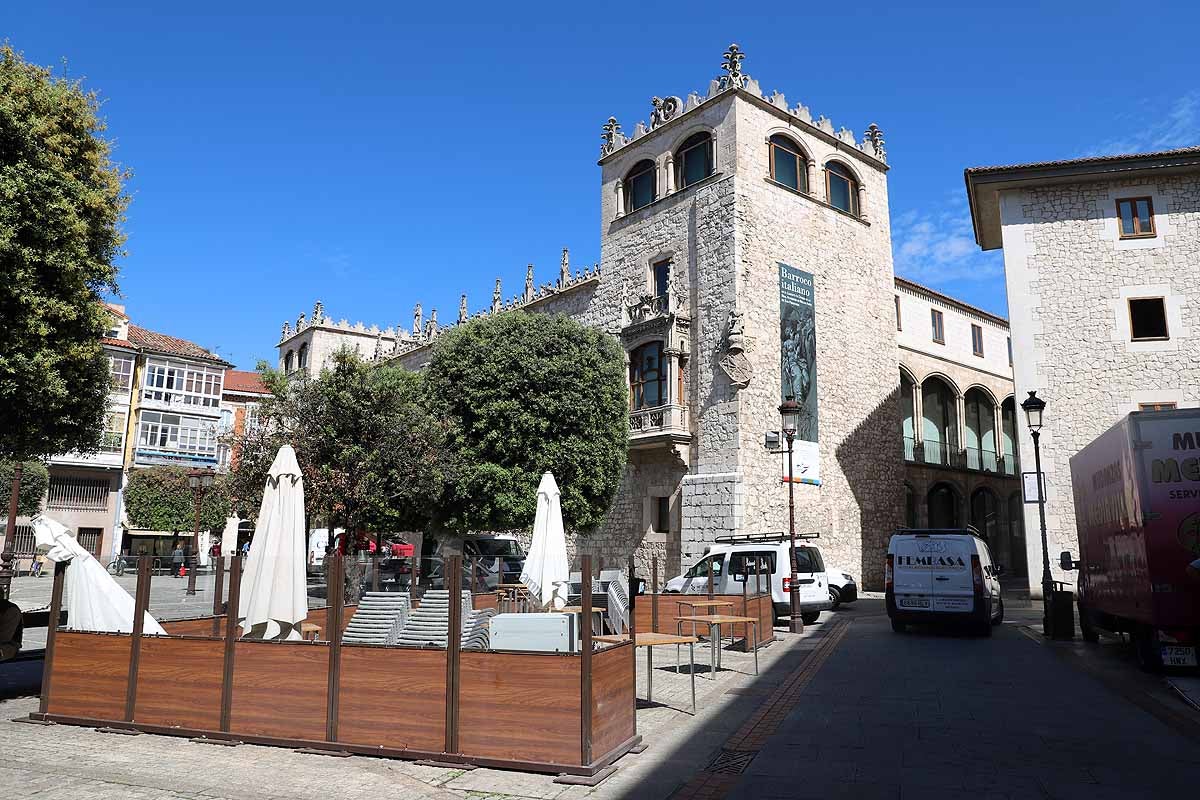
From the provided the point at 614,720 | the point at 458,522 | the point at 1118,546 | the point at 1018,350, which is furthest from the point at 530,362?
the point at 614,720

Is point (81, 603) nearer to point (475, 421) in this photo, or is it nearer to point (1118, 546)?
point (1118, 546)

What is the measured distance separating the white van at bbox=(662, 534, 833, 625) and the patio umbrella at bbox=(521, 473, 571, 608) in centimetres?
514

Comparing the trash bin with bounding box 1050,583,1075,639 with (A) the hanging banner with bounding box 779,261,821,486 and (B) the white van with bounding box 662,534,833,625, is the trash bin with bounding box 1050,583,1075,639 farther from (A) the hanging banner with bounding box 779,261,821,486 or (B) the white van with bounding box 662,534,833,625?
(A) the hanging banner with bounding box 779,261,821,486

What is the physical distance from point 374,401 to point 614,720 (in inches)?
601

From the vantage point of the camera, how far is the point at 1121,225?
72.9 feet

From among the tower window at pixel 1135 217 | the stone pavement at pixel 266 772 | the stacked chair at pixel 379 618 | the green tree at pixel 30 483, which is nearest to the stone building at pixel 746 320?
the tower window at pixel 1135 217

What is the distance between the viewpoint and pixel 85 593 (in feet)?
25.3

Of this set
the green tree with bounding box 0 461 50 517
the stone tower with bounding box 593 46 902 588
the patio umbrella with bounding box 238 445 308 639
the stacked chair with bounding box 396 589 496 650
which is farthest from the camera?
the green tree with bounding box 0 461 50 517

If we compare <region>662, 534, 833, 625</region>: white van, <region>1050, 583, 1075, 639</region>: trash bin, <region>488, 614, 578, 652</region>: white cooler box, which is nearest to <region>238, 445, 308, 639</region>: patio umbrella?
<region>488, 614, 578, 652</region>: white cooler box

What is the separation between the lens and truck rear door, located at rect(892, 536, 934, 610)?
14.8m

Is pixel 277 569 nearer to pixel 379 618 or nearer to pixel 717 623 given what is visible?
pixel 379 618

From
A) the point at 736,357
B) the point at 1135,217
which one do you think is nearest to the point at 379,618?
the point at 736,357

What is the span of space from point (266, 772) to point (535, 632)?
238 cm

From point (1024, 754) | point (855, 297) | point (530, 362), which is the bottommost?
point (1024, 754)
